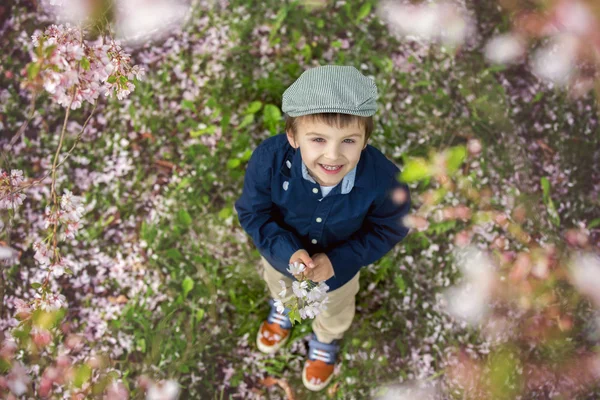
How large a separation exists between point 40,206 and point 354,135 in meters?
2.69

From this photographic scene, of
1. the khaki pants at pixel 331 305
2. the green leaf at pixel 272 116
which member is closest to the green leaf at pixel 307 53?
the green leaf at pixel 272 116

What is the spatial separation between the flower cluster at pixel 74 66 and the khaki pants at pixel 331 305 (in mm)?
1289

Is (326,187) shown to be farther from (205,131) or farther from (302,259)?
(205,131)

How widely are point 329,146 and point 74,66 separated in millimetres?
956

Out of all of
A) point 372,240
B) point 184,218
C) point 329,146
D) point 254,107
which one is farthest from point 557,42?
point 184,218

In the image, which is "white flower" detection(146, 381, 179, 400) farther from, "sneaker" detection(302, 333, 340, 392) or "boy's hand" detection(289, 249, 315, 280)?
"boy's hand" detection(289, 249, 315, 280)

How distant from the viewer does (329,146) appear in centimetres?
180

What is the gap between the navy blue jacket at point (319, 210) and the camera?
6.76 feet

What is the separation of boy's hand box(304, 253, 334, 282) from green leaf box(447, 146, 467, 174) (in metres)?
1.87

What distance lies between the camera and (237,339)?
326 centimetres

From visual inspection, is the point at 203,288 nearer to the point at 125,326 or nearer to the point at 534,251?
the point at 125,326

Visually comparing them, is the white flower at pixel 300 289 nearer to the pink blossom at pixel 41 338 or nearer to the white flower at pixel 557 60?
the pink blossom at pixel 41 338

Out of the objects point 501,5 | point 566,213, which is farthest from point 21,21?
point 566,213

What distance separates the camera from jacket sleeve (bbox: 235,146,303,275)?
6.96 feet
